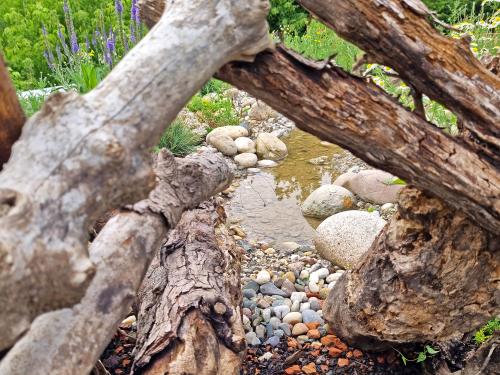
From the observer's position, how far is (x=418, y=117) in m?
1.93

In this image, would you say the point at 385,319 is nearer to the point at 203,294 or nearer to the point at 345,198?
the point at 203,294

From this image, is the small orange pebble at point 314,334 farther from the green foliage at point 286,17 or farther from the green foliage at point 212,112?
the green foliage at point 286,17

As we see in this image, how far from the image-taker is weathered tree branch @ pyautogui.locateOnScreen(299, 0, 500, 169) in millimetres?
1798

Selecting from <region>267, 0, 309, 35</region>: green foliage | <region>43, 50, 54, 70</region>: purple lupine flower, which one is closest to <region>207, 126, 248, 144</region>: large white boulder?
<region>43, 50, 54, 70</region>: purple lupine flower

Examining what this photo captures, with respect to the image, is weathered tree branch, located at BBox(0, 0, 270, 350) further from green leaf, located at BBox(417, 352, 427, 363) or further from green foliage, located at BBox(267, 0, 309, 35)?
green foliage, located at BBox(267, 0, 309, 35)

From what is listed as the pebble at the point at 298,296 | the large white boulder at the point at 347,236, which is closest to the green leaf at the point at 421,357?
the pebble at the point at 298,296

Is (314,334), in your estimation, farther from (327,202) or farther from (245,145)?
(245,145)

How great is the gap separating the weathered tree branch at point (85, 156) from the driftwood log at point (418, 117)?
1.10ft

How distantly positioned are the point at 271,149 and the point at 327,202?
4.43 feet

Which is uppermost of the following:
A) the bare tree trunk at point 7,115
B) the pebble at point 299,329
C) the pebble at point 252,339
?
the bare tree trunk at point 7,115

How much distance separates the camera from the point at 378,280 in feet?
7.93

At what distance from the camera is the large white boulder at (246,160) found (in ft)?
19.7

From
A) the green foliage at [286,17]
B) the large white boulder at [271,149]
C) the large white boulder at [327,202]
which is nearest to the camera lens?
the large white boulder at [327,202]

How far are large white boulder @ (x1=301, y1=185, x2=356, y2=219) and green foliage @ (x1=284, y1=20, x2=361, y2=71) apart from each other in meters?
2.65
